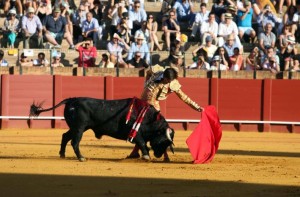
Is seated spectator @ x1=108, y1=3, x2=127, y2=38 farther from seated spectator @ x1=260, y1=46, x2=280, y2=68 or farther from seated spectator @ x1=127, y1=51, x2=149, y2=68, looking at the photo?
seated spectator @ x1=260, y1=46, x2=280, y2=68

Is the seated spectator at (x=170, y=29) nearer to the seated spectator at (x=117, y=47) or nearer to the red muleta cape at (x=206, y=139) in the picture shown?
the seated spectator at (x=117, y=47)

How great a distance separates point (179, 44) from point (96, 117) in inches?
326

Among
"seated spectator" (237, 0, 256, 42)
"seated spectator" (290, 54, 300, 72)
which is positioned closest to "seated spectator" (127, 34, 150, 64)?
"seated spectator" (237, 0, 256, 42)

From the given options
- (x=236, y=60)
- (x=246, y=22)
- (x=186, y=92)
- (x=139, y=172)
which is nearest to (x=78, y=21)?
(x=186, y=92)

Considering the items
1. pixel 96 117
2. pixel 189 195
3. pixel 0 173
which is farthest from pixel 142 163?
pixel 189 195

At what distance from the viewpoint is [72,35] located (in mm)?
22875

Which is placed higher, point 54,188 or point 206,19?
point 206,19

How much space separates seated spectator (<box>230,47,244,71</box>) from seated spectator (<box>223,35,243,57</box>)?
9 cm

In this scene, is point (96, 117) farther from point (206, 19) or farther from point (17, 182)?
point (206, 19)

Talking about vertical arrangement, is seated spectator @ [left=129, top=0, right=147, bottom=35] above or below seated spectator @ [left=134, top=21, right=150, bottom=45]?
above

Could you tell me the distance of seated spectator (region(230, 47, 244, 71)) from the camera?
2258cm

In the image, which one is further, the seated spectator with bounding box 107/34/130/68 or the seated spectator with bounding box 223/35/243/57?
the seated spectator with bounding box 223/35/243/57

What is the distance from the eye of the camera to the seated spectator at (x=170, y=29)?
22984 mm

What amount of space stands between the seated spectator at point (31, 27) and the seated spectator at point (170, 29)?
270cm
